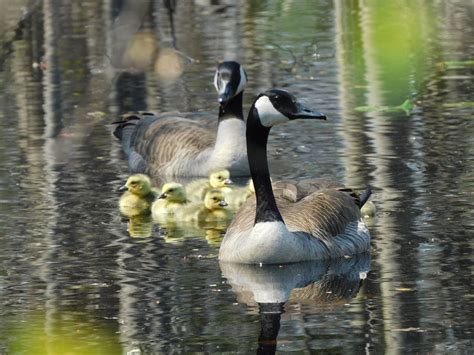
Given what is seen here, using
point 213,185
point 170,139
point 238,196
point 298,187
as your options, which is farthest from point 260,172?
point 170,139

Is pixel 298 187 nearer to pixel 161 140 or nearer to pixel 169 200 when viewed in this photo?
pixel 169 200

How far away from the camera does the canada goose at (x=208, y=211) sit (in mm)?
12570

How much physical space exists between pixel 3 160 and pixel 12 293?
17.6 ft

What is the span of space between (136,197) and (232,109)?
2.12 metres

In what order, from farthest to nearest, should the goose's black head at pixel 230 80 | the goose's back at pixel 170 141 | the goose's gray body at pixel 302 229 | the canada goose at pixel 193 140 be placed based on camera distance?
1. the goose's back at pixel 170 141
2. the canada goose at pixel 193 140
3. the goose's black head at pixel 230 80
4. the goose's gray body at pixel 302 229

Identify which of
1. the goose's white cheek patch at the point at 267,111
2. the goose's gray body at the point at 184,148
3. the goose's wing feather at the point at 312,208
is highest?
the goose's white cheek patch at the point at 267,111

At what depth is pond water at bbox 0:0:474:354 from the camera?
8.00 meters

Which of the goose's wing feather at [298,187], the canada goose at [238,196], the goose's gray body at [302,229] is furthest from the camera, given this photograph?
the canada goose at [238,196]

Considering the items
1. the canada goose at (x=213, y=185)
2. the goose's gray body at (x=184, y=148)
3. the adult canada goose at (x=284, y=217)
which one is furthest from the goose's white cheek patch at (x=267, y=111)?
the goose's gray body at (x=184, y=148)

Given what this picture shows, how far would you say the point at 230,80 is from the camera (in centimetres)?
1470

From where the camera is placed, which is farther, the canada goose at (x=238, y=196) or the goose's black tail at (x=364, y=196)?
the canada goose at (x=238, y=196)

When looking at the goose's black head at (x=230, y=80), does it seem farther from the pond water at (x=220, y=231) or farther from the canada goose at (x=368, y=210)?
the canada goose at (x=368, y=210)

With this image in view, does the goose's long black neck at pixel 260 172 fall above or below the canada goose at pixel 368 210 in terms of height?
above

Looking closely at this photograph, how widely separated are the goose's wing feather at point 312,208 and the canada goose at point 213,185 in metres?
2.03
